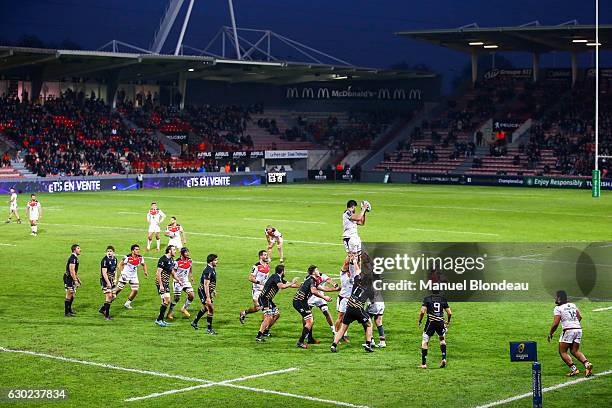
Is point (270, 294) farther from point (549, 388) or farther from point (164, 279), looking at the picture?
point (549, 388)

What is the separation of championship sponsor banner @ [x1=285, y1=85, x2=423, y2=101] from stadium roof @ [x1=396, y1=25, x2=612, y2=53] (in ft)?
33.3

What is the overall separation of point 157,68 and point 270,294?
68221mm

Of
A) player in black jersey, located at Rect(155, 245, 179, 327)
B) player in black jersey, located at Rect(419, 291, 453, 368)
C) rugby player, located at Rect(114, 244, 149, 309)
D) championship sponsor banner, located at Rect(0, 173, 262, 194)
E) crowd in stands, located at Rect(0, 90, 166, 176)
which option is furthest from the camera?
crowd in stands, located at Rect(0, 90, 166, 176)

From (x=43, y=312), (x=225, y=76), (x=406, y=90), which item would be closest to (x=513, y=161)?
(x=406, y=90)

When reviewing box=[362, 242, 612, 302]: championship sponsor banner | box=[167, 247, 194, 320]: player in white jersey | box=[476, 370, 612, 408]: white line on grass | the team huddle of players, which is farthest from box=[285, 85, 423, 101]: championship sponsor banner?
box=[476, 370, 612, 408]: white line on grass

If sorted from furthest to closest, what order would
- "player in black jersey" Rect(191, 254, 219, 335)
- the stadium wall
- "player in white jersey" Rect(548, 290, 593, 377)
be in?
the stadium wall
"player in black jersey" Rect(191, 254, 219, 335)
"player in white jersey" Rect(548, 290, 593, 377)

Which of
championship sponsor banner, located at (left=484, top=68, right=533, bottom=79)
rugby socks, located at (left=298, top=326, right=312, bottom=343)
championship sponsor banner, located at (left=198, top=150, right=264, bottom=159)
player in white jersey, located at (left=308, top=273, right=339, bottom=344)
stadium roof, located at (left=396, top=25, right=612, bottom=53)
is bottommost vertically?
rugby socks, located at (left=298, top=326, right=312, bottom=343)

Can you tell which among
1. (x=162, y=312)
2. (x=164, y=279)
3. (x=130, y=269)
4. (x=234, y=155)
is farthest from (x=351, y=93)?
(x=162, y=312)

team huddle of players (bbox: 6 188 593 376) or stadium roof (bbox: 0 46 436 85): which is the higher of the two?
stadium roof (bbox: 0 46 436 85)

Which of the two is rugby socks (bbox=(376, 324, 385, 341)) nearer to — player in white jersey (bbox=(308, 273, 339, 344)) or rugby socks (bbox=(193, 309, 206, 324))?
player in white jersey (bbox=(308, 273, 339, 344))

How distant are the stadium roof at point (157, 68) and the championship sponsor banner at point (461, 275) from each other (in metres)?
54.3

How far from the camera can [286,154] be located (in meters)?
91.2

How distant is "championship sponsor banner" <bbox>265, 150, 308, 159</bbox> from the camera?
89650 mm

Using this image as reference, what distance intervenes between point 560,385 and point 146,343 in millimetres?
8417
